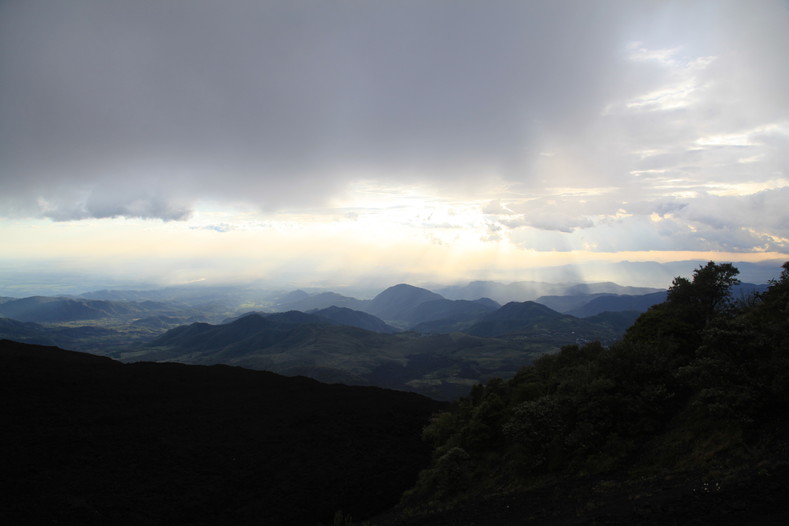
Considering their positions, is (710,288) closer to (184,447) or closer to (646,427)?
(646,427)

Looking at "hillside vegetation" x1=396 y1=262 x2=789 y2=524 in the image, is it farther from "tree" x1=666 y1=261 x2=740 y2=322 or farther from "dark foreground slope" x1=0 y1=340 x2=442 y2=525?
"dark foreground slope" x1=0 y1=340 x2=442 y2=525

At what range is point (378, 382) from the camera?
181 m

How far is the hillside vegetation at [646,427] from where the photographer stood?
17.1 metres

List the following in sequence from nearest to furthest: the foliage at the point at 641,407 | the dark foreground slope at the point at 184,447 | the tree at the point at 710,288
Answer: the foliage at the point at 641,407, the dark foreground slope at the point at 184,447, the tree at the point at 710,288

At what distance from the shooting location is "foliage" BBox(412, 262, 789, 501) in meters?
19.6

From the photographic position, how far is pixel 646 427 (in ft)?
76.9

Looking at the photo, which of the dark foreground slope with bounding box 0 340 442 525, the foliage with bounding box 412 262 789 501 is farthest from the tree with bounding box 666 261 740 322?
the dark foreground slope with bounding box 0 340 442 525

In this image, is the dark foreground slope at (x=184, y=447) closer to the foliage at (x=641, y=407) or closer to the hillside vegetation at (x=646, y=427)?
the hillside vegetation at (x=646, y=427)

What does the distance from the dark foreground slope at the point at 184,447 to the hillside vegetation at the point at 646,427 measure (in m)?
7.50

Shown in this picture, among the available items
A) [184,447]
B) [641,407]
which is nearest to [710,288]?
[641,407]

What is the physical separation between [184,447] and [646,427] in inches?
1483

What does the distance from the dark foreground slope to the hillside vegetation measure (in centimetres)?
750

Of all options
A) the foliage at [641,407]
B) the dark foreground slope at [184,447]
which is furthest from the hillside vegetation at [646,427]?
the dark foreground slope at [184,447]

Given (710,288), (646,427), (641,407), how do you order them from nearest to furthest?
1. (646,427)
2. (641,407)
3. (710,288)
